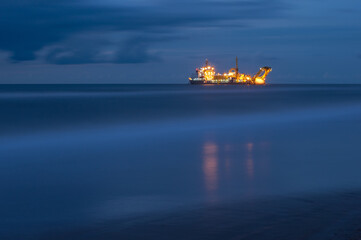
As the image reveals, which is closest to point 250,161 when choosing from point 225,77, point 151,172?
point 151,172

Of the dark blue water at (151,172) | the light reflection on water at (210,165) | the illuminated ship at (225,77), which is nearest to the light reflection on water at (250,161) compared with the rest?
the dark blue water at (151,172)

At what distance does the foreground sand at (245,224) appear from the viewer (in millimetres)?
5676

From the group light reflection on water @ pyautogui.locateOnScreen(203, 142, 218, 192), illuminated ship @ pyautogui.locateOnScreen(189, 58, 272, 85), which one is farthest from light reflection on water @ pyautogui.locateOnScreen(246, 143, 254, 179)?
illuminated ship @ pyautogui.locateOnScreen(189, 58, 272, 85)

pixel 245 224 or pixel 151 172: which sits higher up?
pixel 151 172

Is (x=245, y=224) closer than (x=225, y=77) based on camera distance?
Yes

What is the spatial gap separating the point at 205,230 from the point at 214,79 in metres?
150

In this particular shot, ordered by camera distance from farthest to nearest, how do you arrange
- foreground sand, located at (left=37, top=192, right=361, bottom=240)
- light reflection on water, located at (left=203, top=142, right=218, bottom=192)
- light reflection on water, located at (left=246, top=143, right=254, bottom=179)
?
light reflection on water, located at (left=246, top=143, right=254, bottom=179) < light reflection on water, located at (left=203, top=142, right=218, bottom=192) < foreground sand, located at (left=37, top=192, right=361, bottom=240)

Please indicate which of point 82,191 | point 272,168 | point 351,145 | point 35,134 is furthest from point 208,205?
point 35,134

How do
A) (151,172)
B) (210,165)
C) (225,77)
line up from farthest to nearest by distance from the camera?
(225,77) < (210,165) < (151,172)

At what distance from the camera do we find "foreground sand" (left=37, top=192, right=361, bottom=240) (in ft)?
18.6

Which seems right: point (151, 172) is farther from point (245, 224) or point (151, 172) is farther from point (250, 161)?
point (245, 224)

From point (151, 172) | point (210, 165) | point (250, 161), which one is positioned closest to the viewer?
point (151, 172)

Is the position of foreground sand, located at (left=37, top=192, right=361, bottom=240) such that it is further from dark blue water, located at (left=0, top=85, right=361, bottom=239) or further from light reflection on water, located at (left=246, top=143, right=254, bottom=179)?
light reflection on water, located at (left=246, top=143, right=254, bottom=179)

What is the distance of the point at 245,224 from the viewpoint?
613 centimetres
